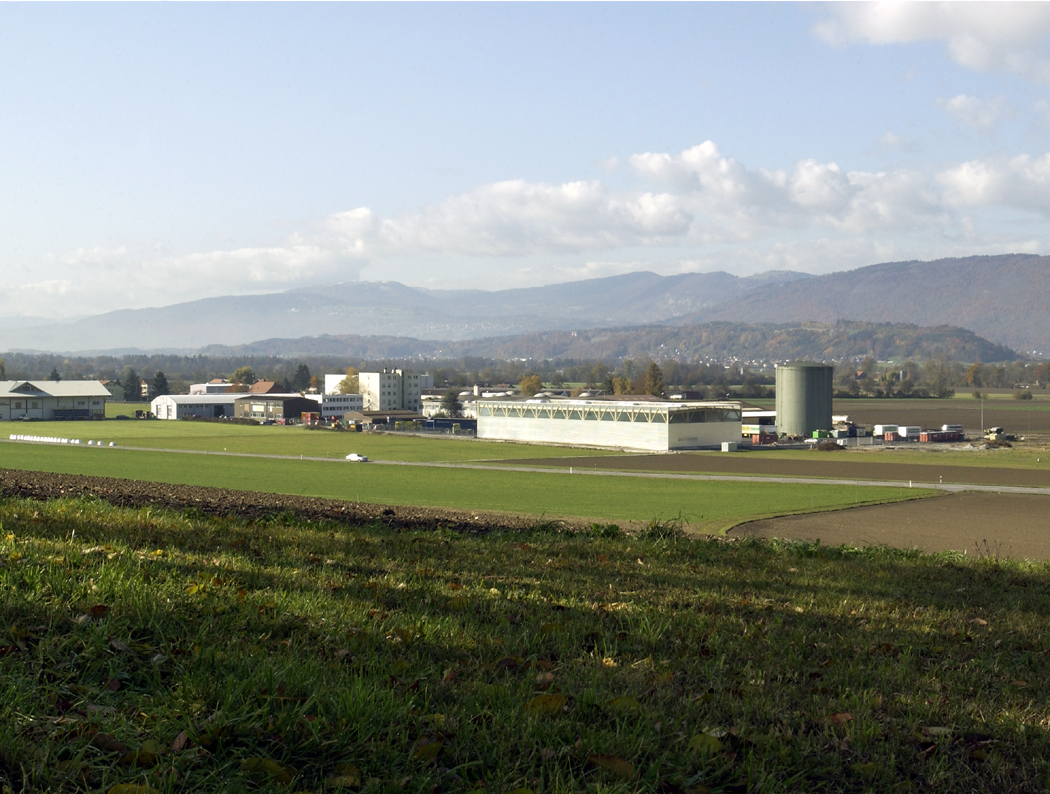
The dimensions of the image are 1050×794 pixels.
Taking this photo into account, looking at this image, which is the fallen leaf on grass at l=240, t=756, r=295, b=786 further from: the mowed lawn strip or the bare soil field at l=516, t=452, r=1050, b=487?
the bare soil field at l=516, t=452, r=1050, b=487

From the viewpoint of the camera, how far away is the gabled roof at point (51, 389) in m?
124

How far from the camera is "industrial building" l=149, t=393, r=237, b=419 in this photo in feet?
463

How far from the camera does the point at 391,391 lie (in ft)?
556

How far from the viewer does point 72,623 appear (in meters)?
5.01

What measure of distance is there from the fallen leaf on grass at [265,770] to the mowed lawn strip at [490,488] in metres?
27.1

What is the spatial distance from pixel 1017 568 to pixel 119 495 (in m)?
15.2

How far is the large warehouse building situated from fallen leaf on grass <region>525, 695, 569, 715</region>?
267 feet

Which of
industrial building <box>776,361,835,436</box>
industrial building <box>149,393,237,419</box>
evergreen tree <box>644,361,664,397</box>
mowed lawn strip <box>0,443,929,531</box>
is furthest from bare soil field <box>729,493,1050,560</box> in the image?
evergreen tree <box>644,361,664,397</box>

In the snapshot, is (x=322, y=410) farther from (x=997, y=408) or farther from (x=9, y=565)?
(x=9, y=565)

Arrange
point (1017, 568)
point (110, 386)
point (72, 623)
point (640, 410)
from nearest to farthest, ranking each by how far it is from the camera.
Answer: point (72, 623) → point (1017, 568) → point (640, 410) → point (110, 386)

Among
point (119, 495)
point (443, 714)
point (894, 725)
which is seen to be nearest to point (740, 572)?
point (894, 725)

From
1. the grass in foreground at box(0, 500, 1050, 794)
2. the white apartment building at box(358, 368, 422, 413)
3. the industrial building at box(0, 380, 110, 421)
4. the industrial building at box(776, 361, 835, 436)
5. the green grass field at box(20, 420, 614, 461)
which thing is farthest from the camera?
the white apartment building at box(358, 368, 422, 413)

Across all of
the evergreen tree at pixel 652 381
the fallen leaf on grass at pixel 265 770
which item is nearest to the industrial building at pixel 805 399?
the evergreen tree at pixel 652 381

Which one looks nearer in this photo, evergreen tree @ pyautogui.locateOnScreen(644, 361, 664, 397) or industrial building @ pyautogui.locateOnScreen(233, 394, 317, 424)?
industrial building @ pyautogui.locateOnScreen(233, 394, 317, 424)
